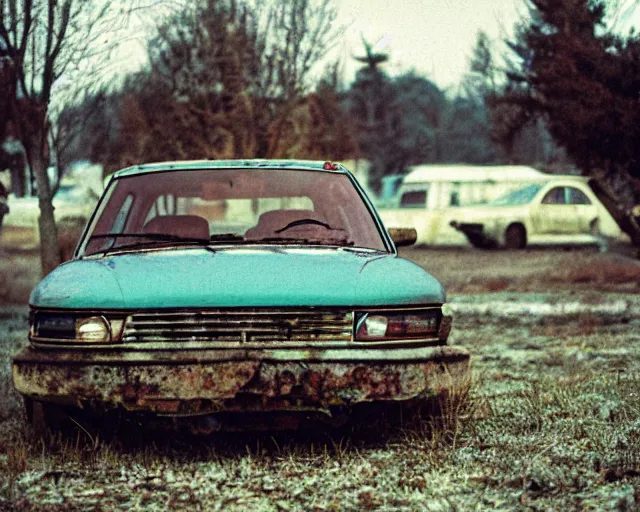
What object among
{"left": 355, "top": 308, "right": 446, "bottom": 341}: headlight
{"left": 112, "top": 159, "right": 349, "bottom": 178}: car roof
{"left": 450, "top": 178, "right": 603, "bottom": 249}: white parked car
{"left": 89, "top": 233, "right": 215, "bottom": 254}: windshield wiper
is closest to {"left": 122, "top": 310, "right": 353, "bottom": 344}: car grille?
{"left": 355, "top": 308, "right": 446, "bottom": 341}: headlight

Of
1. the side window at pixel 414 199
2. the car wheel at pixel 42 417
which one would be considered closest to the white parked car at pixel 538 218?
the side window at pixel 414 199

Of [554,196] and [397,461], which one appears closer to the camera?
[397,461]

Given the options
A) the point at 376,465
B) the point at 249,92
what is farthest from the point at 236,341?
the point at 249,92

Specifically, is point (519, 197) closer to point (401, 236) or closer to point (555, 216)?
point (555, 216)

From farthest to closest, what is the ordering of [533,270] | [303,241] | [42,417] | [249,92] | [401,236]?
[249,92], [533,270], [401,236], [303,241], [42,417]

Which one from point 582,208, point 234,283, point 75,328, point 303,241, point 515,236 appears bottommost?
point 515,236

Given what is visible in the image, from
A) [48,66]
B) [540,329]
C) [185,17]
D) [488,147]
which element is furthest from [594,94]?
[488,147]

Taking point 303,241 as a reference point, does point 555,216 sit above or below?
below

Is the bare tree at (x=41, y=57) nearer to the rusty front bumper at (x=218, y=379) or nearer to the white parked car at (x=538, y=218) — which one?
the rusty front bumper at (x=218, y=379)

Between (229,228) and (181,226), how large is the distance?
0.60 m

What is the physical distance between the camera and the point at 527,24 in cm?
2183

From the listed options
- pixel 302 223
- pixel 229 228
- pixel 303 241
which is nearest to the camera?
pixel 303 241

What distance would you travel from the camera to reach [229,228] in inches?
225

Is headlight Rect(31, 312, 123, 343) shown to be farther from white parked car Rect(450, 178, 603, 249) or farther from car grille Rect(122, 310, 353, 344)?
white parked car Rect(450, 178, 603, 249)
